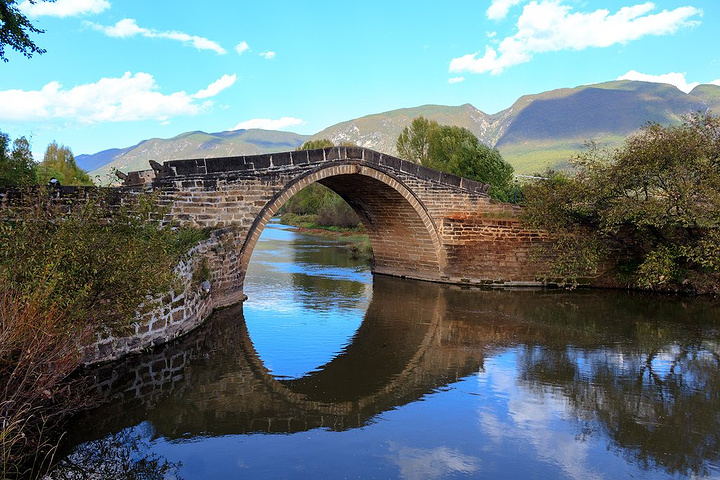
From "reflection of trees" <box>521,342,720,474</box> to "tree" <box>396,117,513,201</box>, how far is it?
14756 millimetres

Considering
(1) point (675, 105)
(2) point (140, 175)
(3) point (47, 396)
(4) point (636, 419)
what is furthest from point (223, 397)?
(1) point (675, 105)

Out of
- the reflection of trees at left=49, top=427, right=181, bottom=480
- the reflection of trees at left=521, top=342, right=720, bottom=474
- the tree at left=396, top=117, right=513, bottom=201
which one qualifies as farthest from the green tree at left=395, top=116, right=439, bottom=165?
the reflection of trees at left=49, top=427, right=181, bottom=480

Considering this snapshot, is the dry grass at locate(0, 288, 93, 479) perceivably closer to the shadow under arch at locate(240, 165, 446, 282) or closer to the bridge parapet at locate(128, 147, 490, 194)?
the bridge parapet at locate(128, 147, 490, 194)

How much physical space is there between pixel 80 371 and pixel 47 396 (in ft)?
8.70

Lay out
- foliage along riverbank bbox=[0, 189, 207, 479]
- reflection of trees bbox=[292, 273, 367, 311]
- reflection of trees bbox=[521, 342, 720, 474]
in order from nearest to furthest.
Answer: foliage along riverbank bbox=[0, 189, 207, 479] → reflection of trees bbox=[521, 342, 720, 474] → reflection of trees bbox=[292, 273, 367, 311]

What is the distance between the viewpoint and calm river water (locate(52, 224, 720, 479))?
5.86 m

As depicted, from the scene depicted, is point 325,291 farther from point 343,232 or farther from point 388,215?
point 343,232

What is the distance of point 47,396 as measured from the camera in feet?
17.6

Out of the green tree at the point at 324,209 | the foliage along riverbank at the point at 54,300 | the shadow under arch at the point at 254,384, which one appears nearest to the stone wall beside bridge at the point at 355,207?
the shadow under arch at the point at 254,384

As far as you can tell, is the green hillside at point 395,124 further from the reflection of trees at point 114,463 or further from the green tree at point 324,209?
the reflection of trees at point 114,463

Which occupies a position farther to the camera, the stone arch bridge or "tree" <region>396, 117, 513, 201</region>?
"tree" <region>396, 117, 513, 201</region>

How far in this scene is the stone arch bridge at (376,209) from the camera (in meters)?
12.6

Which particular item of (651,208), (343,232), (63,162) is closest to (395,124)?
(63,162)

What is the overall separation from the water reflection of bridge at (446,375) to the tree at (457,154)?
42.1 feet
